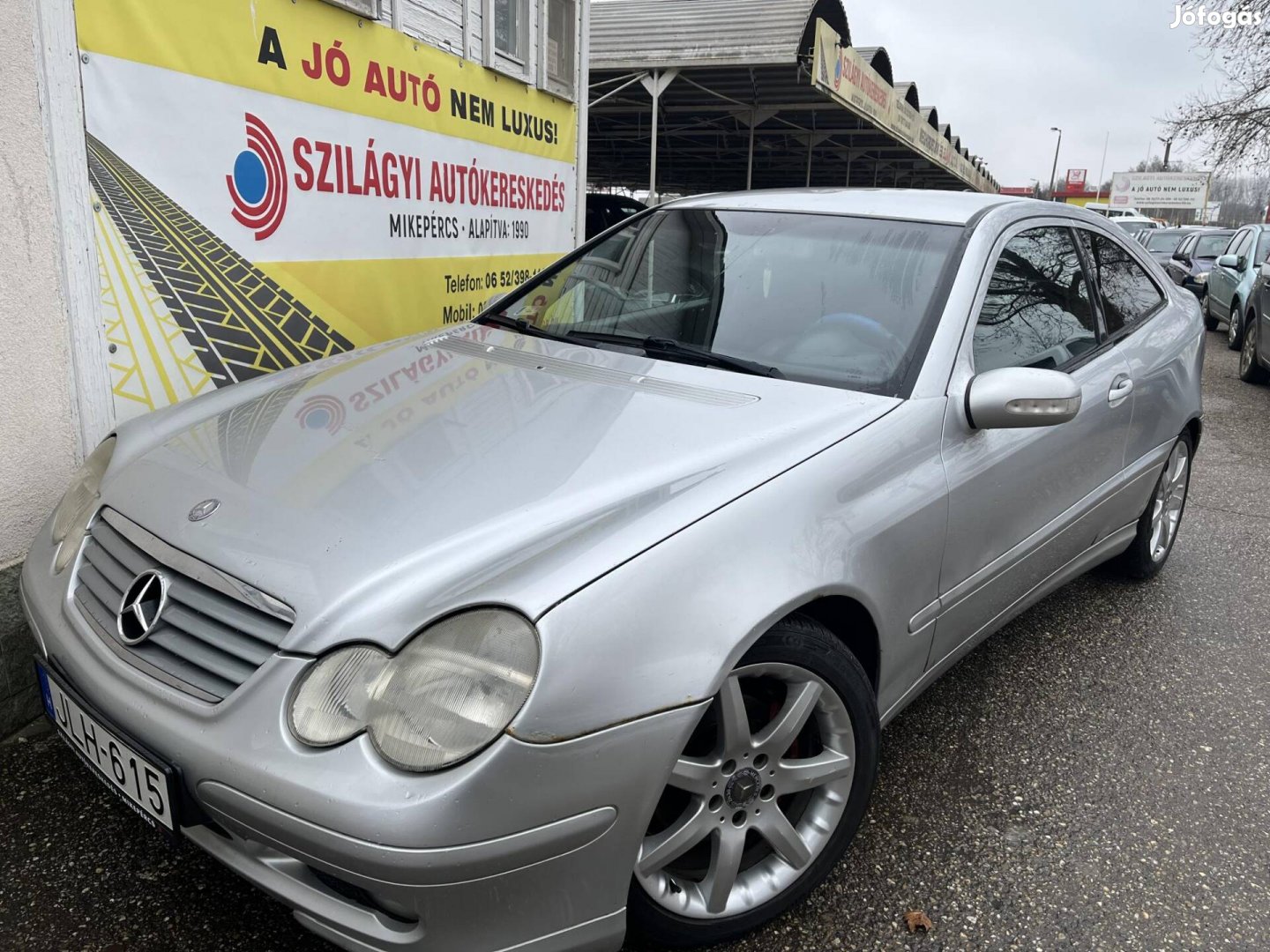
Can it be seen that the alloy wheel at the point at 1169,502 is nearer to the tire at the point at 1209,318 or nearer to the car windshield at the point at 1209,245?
the tire at the point at 1209,318

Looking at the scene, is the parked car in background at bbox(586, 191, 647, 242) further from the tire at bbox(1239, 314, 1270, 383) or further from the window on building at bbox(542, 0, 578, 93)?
the tire at bbox(1239, 314, 1270, 383)

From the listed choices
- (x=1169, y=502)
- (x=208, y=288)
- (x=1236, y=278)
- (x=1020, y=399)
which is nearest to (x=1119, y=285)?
(x=1169, y=502)

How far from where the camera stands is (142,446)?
226 cm

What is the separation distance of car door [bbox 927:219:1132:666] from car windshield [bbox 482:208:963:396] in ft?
0.61

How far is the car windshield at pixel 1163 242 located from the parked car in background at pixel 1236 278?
665 cm

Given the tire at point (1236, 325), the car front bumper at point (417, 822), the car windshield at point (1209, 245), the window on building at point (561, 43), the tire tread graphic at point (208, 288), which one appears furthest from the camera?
the car windshield at point (1209, 245)

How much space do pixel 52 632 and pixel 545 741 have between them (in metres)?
1.13

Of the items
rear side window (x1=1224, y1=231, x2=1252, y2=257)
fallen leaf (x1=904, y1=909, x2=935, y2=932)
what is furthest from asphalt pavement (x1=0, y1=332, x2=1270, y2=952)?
rear side window (x1=1224, y1=231, x2=1252, y2=257)

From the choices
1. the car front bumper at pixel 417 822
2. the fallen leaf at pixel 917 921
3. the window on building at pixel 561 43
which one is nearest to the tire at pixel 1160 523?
the fallen leaf at pixel 917 921

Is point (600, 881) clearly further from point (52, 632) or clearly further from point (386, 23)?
point (386, 23)

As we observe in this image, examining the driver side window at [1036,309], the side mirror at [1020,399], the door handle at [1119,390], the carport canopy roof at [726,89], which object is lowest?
the door handle at [1119,390]

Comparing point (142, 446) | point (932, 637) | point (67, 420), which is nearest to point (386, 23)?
point (67, 420)

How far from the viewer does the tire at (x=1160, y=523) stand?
377 cm

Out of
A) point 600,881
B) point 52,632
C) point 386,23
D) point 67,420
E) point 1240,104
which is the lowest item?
point 600,881
